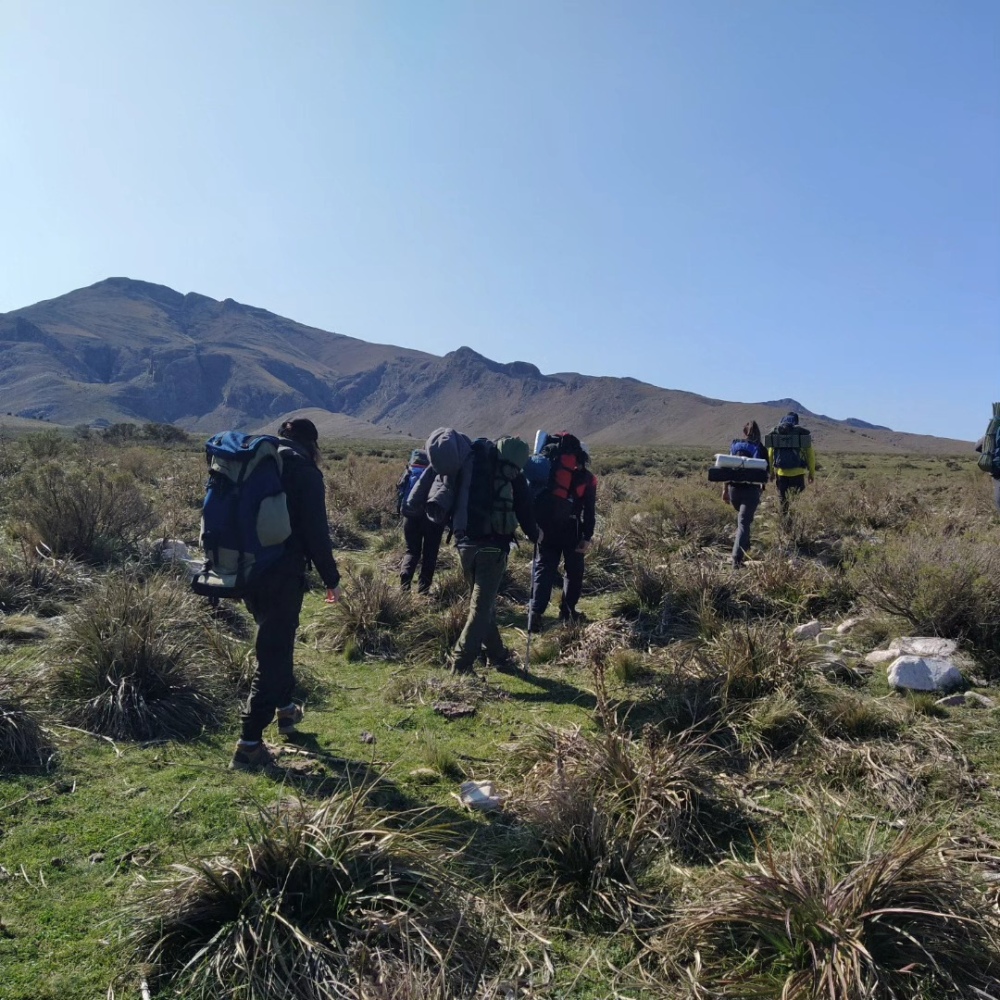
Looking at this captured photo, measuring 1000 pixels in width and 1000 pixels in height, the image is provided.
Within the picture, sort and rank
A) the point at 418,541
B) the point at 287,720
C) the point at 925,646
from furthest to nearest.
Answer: the point at 418,541
the point at 925,646
the point at 287,720

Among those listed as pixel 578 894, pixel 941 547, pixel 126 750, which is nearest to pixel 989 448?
pixel 941 547

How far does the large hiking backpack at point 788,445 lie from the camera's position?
9586 millimetres

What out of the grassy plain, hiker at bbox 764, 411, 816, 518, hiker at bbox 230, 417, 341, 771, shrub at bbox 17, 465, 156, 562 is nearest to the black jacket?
hiker at bbox 230, 417, 341, 771

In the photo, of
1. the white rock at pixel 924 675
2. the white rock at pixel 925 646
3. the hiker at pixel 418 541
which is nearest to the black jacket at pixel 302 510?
the white rock at pixel 924 675

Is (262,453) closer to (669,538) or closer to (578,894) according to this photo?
(578,894)

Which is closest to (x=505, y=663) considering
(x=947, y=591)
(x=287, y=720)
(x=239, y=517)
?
(x=287, y=720)

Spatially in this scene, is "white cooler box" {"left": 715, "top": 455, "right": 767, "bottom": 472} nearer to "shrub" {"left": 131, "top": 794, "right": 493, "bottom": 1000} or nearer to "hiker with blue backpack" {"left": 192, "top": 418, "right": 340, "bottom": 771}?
"hiker with blue backpack" {"left": 192, "top": 418, "right": 340, "bottom": 771}

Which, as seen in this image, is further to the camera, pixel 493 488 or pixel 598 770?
pixel 493 488

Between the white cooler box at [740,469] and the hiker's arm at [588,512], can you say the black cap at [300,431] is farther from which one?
the white cooler box at [740,469]

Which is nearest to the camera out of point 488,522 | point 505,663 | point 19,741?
point 19,741

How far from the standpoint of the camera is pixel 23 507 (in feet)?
28.4

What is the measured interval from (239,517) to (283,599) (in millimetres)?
550

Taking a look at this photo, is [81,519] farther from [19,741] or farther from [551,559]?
[551,559]

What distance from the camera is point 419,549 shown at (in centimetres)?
839
